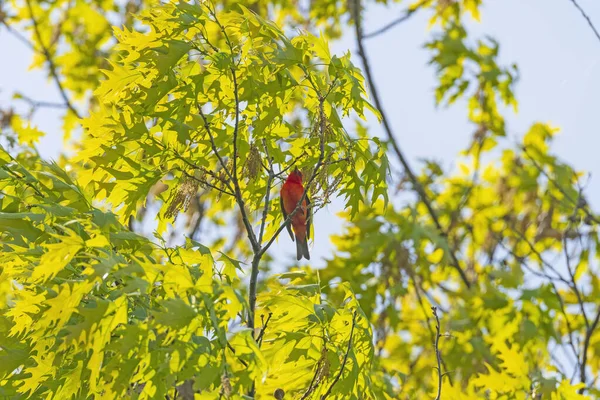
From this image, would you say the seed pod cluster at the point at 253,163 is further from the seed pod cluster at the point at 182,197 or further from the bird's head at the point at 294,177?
the bird's head at the point at 294,177

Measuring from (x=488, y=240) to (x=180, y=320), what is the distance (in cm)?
703

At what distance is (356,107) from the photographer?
10.0 ft

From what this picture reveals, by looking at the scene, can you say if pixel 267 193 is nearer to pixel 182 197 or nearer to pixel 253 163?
pixel 253 163

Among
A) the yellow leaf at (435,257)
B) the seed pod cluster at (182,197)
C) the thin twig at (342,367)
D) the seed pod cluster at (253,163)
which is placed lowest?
the thin twig at (342,367)

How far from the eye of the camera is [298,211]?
3.89m

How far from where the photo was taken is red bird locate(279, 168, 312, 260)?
4012 millimetres

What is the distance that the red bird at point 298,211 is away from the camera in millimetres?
4012

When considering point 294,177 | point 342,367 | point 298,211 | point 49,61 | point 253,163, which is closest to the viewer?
point 342,367

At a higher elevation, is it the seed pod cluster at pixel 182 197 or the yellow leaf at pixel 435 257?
the yellow leaf at pixel 435 257

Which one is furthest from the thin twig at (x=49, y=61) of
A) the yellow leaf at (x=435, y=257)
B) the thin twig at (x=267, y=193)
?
the thin twig at (x=267, y=193)

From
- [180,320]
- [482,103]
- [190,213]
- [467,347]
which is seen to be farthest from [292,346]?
[482,103]

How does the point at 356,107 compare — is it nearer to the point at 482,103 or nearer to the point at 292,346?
the point at 292,346

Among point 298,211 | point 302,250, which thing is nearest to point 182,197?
point 298,211

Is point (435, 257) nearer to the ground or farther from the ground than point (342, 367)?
farther from the ground
